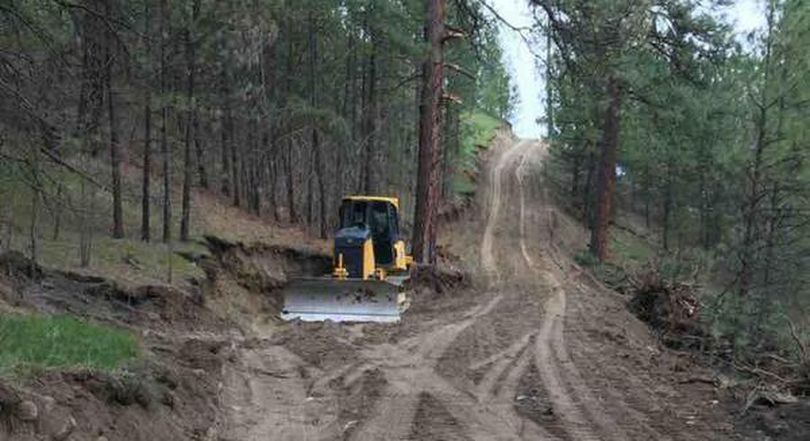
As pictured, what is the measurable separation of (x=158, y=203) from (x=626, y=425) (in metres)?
15.7

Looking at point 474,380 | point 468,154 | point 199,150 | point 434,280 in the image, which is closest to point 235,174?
point 199,150

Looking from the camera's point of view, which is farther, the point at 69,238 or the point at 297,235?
the point at 297,235

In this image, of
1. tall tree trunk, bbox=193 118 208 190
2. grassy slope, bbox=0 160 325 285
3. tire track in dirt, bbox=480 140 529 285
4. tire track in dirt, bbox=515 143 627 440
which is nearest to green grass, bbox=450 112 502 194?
tire track in dirt, bbox=480 140 529 285

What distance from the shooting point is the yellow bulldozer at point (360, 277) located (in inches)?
647

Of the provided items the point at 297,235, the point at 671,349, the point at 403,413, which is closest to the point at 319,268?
the point at 297,235

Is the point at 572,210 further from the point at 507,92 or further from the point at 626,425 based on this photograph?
the point at 507,92

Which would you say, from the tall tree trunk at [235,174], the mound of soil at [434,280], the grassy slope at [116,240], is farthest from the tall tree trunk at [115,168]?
the tall tree trunk at [235,174]

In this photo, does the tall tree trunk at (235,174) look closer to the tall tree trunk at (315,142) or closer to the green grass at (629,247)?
the tall tree trunk at (315,142)

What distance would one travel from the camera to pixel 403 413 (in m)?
8.50

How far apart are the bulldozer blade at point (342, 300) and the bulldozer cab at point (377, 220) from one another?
2.87 m

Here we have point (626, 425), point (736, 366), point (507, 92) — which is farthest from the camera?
point (507, 92)

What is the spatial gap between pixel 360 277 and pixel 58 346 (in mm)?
11060

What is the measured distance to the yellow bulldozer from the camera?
A: 16438mm

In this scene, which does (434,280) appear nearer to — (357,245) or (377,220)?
(377,220)
